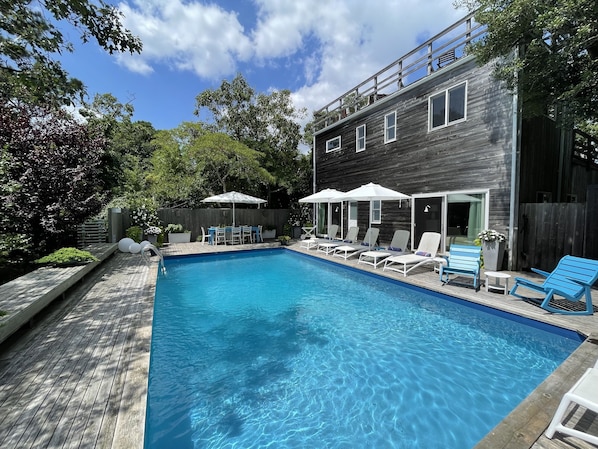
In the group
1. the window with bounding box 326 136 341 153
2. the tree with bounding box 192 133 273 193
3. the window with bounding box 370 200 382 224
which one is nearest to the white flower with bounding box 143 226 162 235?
the tree with bounding box 192 133 273 193

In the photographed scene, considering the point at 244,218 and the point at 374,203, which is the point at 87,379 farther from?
the point at 244,218

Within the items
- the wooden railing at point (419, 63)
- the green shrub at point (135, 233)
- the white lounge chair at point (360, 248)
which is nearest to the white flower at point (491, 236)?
the white lounge chair at point (360, 248)

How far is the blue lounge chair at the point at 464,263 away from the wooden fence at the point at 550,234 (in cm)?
198

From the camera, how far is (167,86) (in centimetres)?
1591

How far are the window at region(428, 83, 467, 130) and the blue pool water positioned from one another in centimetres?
534

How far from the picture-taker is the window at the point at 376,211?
1102cm

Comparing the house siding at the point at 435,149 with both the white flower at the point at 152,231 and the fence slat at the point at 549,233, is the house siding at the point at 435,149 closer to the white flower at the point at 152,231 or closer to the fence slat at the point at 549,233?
the fence slat at the point at 549,233

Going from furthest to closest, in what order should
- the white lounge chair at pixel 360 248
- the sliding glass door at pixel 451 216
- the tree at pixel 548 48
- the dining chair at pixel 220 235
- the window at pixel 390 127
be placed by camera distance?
1. the dining chair at pixel 220 235
2. the window at pixel 390 127
3. the white lounge chair at pixel 360 248
4. the sliding glass door at pixel 451 216
5. the tree at pixel 548 48

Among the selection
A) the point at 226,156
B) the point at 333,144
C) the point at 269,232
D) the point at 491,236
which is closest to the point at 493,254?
the point at 491,236

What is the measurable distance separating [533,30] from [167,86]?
54.1 feet

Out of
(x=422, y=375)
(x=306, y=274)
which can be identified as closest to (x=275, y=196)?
(x=306, y=274)

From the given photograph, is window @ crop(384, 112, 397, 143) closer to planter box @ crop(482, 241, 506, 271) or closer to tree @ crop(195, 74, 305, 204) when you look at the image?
planter box @ crop(482, 241, 506, 271)

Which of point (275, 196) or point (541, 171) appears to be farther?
point (275, 196)

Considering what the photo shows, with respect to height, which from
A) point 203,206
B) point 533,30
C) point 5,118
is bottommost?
point 203,206
